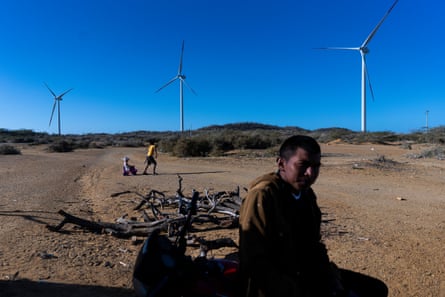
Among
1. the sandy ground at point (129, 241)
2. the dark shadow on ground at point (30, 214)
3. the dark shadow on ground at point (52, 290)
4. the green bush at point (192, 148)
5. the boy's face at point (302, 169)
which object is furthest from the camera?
the green bush at point (192, 148)

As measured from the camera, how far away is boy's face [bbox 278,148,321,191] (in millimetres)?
2254

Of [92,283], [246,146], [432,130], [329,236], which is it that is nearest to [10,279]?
[92,283]

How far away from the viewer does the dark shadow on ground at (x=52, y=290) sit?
3.69m

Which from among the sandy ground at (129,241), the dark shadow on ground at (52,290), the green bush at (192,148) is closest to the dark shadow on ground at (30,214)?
the sandy ground at (129,241)

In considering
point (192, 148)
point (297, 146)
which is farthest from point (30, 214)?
point (192, 148)

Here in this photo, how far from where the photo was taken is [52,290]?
149 inches

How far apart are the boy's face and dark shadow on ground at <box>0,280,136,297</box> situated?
242cm

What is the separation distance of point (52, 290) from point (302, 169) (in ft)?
10.1

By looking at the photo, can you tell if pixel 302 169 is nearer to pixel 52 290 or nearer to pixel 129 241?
pixel 52 290

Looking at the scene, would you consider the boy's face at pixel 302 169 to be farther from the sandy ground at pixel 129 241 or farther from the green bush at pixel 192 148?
the green bush at pixel 192 148

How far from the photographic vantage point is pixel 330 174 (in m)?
13.5

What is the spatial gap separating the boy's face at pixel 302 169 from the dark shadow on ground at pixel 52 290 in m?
2.42

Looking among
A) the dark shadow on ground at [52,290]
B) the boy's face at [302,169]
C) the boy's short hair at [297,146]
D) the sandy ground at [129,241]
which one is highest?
the boy's short hair at [297,146]

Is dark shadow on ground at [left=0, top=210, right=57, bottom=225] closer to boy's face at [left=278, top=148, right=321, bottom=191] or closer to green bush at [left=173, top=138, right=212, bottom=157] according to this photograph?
boy's face at [left=278, top=148, right=321, bottom=191]
